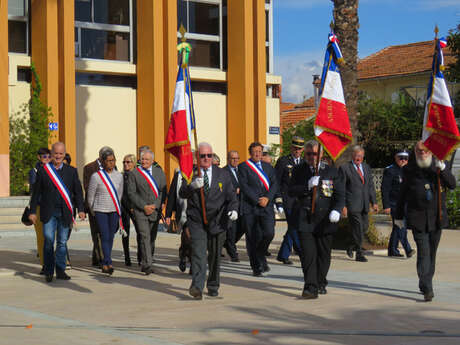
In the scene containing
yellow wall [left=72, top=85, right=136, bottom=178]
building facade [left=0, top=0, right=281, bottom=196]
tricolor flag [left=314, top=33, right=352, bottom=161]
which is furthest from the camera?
yellow wall [left=72, top=85, right=136, bottom=178]

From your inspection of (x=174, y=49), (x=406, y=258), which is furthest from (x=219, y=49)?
(x=406, y=258)

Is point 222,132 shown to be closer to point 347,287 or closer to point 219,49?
point 219,49

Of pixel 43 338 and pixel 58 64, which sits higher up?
pixel 58 64

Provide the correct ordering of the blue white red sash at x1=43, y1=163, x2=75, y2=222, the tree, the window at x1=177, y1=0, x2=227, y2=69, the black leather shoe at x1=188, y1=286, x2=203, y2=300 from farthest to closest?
1. the window at x1=177, y1=0, x2=227, y2=69
2. the tree
3. the blue white red sash at x1=43, y1=163, x2=75, y2=222
4. the black leather shoe at x1=188, y1=286, x2=203, y2=300

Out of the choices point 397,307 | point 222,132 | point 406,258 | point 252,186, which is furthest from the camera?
point 222,132

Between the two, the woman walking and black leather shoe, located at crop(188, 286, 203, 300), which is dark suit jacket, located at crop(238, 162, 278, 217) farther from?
black leather shoe, located at crop(188, 286, 203, 300)

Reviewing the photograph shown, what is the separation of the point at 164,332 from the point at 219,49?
21366mm

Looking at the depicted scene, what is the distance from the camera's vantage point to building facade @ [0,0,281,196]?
968 inches

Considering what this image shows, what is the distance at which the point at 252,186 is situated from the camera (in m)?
13.1

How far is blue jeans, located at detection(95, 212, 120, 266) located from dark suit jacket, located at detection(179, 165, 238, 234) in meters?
2.16

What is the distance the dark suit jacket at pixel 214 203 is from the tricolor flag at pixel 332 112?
1277 mm

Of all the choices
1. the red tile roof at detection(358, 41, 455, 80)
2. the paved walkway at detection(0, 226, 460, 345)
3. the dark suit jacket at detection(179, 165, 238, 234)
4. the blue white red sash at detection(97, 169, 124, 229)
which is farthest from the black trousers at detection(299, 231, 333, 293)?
the red tile roof at detection(358, 41, 455, 80)

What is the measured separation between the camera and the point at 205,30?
1142 inches

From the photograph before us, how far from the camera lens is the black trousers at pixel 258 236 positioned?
1272cm
